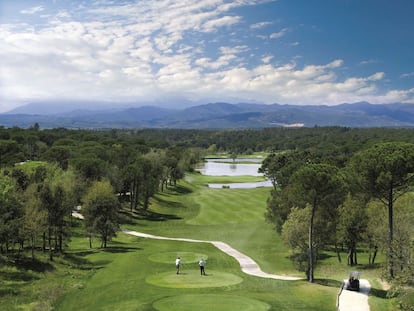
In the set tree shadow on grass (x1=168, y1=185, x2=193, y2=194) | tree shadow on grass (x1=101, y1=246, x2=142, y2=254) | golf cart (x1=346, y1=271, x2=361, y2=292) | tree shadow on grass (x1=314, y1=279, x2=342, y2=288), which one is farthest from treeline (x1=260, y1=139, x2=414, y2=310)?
Result: tree shadow on grass (x1=168, y1=185, x2=193, y2=194)

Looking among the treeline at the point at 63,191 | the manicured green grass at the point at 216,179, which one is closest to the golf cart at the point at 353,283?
the treeline at the point at 63,191

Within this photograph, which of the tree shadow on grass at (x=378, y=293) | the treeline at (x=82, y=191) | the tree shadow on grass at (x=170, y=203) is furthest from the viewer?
the tree shadow on grass at (x=170, y=203)

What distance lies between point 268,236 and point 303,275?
2260 centimetres

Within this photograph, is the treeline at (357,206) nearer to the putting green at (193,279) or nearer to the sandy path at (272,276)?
the sandy path at (272,276)

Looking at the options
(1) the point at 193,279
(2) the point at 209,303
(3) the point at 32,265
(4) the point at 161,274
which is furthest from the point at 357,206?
(3) the point at 32,265

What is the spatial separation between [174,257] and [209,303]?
2010cm

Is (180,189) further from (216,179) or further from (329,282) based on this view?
(329,282)

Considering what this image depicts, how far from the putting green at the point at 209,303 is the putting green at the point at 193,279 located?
4208mm

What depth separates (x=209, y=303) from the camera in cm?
2745

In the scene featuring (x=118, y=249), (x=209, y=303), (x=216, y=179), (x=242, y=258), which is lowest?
(x=216, y=179)

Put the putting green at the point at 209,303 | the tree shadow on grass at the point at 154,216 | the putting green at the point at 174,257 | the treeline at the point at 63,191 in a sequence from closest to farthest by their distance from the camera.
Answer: the putting green at the point at 209,303 < the treeline at the point at 63,191 < the putting green at the point at 174,257 < the tree shadow on grass at the point at 154,216

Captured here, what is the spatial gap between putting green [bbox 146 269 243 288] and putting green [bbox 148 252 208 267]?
17.5 ft

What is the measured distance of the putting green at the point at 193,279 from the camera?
3378 cm

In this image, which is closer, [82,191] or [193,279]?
[193,279]
